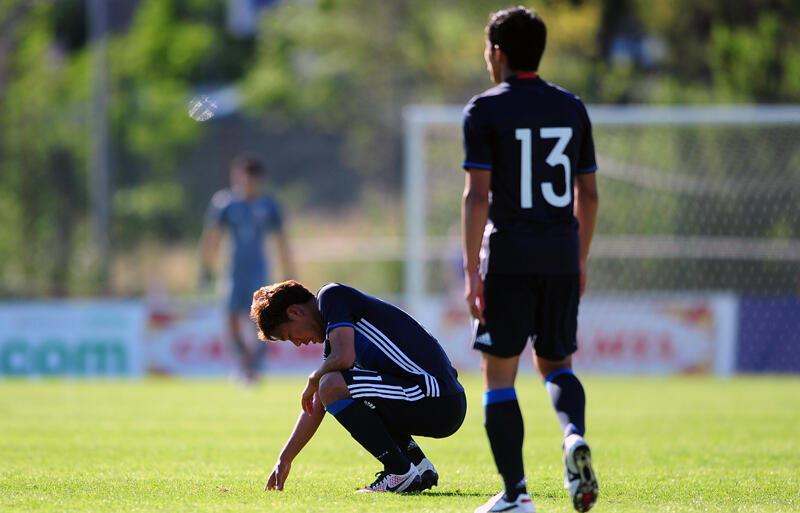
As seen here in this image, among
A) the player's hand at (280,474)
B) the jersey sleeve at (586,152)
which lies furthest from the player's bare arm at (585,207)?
the player's hand at (280,474)

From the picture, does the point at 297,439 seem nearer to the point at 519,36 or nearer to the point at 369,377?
the point at 369,377

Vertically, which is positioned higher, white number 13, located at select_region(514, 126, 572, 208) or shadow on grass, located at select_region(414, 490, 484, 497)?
white number 13, located at select_region(514, 126, 572, 208)

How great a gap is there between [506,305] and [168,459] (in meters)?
3.05

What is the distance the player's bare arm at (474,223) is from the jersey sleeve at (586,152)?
0.46m

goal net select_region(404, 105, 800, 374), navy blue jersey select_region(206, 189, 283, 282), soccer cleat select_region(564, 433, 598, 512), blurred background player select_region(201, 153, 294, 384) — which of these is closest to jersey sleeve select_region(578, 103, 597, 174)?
soccer cleat select_region(564, 433, 598, 512)

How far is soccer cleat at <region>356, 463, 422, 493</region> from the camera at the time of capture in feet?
18.3

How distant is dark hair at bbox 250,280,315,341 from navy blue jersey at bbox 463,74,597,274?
1.05 meters

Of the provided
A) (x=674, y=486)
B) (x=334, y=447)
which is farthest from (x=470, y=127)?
(x=334, y=447)

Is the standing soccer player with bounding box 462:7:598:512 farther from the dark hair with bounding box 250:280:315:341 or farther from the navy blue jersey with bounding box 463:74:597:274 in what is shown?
the dark hair with bounding box 250:280:315:341

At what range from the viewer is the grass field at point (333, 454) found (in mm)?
5324

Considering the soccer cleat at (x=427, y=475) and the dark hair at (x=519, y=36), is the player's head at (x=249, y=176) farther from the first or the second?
the dark hair at (x=519, y=36)

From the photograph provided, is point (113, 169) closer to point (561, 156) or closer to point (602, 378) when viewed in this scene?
point (602, 378)

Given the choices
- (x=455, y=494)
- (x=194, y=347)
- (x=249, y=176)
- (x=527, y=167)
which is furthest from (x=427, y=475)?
(x=194, y=347)

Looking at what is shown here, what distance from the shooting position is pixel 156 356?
1638 centimetres
